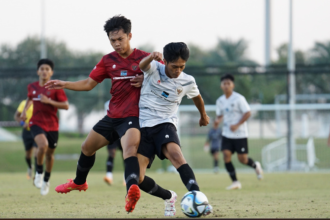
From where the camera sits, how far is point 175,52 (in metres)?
5.34

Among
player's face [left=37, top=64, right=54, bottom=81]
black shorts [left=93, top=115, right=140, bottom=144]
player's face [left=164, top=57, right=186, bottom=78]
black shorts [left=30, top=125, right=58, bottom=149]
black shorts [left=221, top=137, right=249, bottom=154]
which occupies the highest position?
player's face [left=37, top=64, right=54, bottom=81]

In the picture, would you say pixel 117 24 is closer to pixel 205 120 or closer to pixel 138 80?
pixel 138 80

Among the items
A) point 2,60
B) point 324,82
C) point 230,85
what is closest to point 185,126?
point 324,82

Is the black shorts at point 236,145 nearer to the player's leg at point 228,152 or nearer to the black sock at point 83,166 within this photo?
the player's leg at point 228,152

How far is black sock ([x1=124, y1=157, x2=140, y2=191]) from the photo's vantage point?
5324 mm

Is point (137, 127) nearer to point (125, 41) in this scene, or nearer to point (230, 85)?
point (125, 41)

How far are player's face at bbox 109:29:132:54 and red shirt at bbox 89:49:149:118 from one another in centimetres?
12

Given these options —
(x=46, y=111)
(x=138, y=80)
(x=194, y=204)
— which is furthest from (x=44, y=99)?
(x=194, y=204)

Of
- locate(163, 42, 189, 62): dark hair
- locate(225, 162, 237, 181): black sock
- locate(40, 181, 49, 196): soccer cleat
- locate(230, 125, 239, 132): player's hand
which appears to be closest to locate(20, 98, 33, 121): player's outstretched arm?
locate(40, 181, 49, 196): soccer cleat

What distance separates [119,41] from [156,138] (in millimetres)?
1250

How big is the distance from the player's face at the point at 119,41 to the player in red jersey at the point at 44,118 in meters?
3.23

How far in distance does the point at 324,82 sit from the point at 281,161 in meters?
4.36

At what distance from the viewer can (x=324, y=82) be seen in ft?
65.1

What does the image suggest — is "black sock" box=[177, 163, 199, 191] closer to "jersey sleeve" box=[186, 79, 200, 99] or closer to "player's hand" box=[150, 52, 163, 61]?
"jersey sleeve" box=[186, 79, 200, 99]
